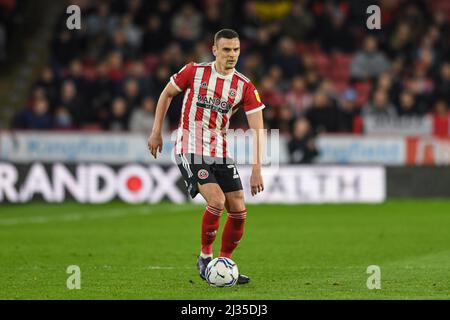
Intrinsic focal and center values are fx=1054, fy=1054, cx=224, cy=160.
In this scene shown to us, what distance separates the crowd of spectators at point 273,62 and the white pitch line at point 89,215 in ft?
9.02

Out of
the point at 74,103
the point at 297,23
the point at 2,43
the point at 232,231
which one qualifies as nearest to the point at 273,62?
the point at 297,23

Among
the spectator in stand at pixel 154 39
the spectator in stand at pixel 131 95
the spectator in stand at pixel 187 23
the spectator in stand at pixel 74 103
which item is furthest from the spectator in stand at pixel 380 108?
the spectator in stand at pixel 74 103

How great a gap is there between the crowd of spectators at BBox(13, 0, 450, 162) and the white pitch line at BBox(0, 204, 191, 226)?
Answer: 9.02ft

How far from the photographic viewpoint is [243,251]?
443 inches

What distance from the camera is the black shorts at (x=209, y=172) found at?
863 cm

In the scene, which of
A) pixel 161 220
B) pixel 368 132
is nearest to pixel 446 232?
pixel 161 220

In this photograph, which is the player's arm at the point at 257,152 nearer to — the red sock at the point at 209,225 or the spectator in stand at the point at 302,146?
the red sock at the point at 209,225

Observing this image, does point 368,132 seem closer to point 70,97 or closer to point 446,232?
point 70,97

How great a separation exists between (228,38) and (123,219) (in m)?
7.29

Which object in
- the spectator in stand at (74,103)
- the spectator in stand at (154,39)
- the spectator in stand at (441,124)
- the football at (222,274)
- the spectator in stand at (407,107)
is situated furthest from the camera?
the spectator in stand at (154,39)

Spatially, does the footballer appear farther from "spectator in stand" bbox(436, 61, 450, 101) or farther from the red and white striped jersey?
"spectator in stand" bbox(436, 61, 450, 101)

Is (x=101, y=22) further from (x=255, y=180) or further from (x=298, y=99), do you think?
(x=255, y=180)

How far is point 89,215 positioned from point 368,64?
26.5 feet

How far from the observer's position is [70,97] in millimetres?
19109
